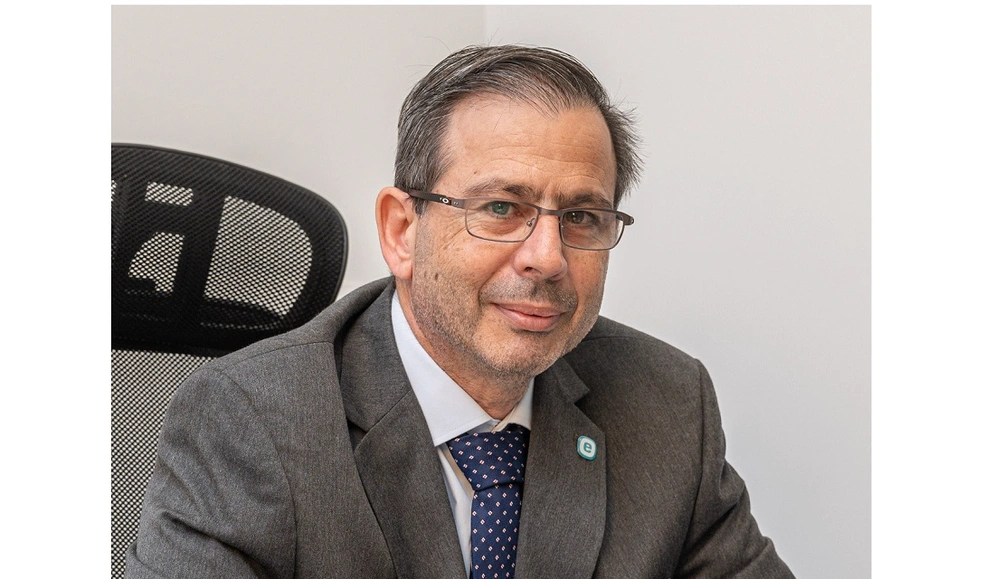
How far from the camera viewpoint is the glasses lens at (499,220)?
4.24ft

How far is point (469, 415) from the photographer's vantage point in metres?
1.37

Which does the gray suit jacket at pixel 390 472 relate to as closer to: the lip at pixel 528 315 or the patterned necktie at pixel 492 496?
the patterned necktie at pixel 492 496

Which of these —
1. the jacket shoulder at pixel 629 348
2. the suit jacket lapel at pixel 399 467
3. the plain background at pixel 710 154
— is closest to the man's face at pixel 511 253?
the suit jacket lapel at pixel 399 467

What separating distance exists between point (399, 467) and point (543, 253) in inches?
13.4

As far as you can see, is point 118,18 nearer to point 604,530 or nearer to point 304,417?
point 304,417

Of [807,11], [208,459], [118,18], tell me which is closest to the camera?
[208,459]

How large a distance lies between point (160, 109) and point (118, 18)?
0.21 meters

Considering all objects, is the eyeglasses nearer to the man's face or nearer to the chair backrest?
the man's face

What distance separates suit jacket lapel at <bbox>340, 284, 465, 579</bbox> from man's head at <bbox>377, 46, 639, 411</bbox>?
0.34ft

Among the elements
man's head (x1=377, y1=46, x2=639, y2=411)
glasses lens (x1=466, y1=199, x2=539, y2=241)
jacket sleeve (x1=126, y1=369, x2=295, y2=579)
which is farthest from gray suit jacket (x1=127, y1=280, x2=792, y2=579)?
glasses lens (x1=466, y1=199, x2=539, y2=241)

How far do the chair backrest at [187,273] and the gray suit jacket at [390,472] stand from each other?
0.15 m

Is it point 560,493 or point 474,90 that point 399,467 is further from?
point 474,90

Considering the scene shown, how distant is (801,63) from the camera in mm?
1953
